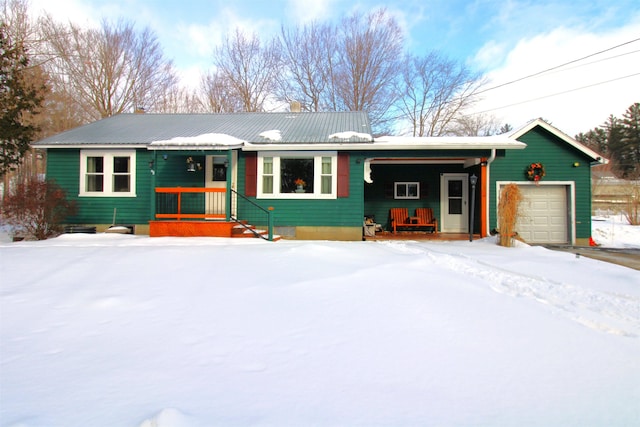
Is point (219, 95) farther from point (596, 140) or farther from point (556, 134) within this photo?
point (596, 140)

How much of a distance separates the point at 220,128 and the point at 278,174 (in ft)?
10.2

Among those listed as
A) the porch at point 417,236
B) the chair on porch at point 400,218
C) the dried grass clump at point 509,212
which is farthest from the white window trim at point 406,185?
the dried grass clump at point 509,212

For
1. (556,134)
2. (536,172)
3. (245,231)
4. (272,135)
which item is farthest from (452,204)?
(245,231)

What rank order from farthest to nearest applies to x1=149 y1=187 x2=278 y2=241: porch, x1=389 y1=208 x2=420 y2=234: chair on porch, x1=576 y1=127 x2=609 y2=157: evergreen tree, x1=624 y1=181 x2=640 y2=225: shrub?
x1=576 y1=127 x2=609 y2=157: evergreen tree, x1=624 y1=181 x2=640 y2=225: shrub, x1=389 y1=208 x2=420 y2=234: chair on porch, x1=149 y1=187 x2=278 y2=241: porch

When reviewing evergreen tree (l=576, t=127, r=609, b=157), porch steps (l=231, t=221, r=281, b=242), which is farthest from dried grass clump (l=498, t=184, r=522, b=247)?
evergreen tree (l=576, t=127, r=609, b=157)

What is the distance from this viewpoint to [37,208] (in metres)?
9.62

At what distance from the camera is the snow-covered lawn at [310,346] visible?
2.10m

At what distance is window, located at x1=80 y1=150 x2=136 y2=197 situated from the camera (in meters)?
10.5

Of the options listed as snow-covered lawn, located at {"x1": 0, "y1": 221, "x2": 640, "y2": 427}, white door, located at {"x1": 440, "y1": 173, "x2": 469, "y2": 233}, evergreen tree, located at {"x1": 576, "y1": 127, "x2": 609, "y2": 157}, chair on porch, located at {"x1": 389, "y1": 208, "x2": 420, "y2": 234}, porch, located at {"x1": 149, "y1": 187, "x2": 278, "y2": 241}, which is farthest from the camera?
evergreen tree, located at {"x1": 576, "y1": 127, "x2": 609, "y2": 157}

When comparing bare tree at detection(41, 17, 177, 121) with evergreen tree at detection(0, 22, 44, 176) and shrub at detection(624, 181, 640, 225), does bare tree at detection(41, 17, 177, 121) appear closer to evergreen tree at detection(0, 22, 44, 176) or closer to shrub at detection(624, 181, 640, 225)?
evergreen tree at detection(0, 22, 44, 176)

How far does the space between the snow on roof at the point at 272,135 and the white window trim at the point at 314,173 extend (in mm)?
427

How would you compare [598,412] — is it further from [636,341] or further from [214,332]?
[214,332]

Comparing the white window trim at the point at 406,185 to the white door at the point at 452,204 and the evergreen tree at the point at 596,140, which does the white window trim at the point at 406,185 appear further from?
the evergreen tree at the point at 596,140

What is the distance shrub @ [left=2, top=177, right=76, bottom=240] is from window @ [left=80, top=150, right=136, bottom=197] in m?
0.74
